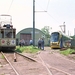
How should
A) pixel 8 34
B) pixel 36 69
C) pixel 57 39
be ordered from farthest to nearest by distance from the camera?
pixel 57 39
pixel 8 34
pixel 36 69

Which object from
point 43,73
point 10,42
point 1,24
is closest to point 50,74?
point 43,73

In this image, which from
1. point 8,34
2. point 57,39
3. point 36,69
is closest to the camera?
point 36,69

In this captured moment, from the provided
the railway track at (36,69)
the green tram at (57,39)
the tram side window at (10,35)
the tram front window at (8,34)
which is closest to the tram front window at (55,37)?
the green tram at (57,39)

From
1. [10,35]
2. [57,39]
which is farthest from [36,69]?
[57,39]

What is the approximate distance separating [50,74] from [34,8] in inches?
995

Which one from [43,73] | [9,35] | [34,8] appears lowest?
[43,73]

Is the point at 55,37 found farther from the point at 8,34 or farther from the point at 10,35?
the point at 8,34

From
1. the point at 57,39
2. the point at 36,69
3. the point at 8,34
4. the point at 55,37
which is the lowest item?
the point at 36,69

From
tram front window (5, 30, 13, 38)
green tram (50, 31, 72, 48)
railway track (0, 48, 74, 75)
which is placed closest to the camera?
railway track (0, 48, 74, 75)

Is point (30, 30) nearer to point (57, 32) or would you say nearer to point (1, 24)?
point (57, 32)

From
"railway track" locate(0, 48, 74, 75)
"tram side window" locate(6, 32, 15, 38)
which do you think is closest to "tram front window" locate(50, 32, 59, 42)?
"tram side window" locate(6, 32, 15, 38)

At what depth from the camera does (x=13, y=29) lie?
27688 mm

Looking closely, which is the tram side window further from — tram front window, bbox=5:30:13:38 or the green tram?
the green tram

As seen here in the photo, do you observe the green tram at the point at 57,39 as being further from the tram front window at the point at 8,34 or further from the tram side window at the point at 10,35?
the tram front window at the point at 8,34
